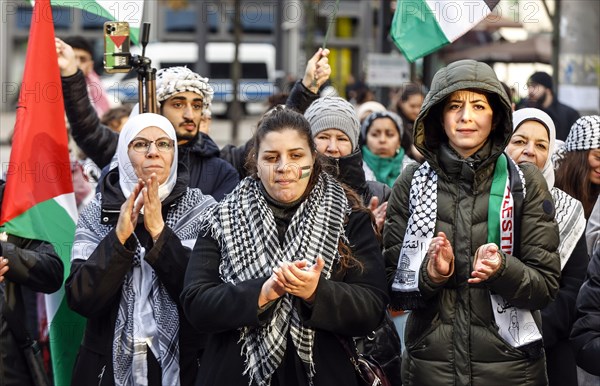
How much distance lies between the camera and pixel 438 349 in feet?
14.0

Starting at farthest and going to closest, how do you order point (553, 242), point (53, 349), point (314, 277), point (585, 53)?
1. point (585, 53)
2. point (53, 349)
3. point (553, 242)
4. point (314, 277)

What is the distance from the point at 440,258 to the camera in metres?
4.11

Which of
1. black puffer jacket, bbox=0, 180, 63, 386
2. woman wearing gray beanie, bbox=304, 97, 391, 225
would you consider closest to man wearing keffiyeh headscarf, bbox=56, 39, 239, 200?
woman wearing gray beanie, bbox=304, 97, 391, 225

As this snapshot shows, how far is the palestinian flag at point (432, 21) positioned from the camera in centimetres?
607

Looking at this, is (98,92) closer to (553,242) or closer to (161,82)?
(161,82)

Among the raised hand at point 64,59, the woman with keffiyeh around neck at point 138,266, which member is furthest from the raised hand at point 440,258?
the raised hand at point 64,59

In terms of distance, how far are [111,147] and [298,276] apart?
2.96 meters

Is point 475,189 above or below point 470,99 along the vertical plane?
below

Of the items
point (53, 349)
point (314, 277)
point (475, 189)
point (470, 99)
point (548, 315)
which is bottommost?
point (53, 349)

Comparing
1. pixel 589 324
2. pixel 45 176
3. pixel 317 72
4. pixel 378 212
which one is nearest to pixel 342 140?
pixel 317 72

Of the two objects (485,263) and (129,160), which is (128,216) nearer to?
(129,160)

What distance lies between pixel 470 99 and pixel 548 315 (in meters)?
1.10

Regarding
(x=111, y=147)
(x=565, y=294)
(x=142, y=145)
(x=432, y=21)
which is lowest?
(x=565, y=294)

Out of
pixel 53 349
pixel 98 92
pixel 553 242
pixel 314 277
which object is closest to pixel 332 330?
pixel 314 277
